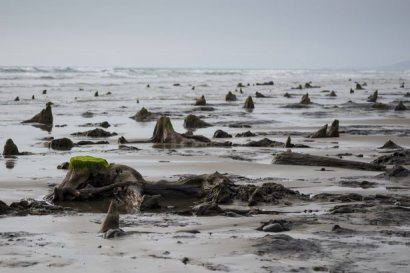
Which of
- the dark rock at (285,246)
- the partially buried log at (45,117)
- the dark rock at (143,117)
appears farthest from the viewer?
the dark rock at (143,117)

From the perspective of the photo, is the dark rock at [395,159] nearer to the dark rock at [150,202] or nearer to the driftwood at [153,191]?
the driftwood at [153,191]

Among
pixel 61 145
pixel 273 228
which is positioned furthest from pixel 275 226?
pixel 61 145

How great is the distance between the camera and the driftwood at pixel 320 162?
42.8 ft

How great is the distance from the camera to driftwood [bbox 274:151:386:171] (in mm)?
13039

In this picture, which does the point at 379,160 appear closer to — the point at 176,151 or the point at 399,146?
the point at 399,146

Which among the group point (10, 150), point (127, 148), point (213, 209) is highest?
point (213, 209)

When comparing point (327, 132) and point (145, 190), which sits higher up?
point (145, 190)

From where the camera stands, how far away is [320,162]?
13.5m

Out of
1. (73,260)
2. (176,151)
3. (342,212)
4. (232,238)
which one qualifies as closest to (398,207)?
(342,212)

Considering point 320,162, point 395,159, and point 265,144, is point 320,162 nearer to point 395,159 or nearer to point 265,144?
point 395,159

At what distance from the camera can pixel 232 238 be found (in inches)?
291

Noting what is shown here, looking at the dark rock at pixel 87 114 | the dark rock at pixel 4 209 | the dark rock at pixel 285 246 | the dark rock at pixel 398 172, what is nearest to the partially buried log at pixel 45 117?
the dark rock at pixel 87 114

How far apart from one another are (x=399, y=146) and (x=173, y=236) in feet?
35.4

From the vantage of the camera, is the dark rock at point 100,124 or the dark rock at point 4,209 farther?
the dark rock at point 100,124
